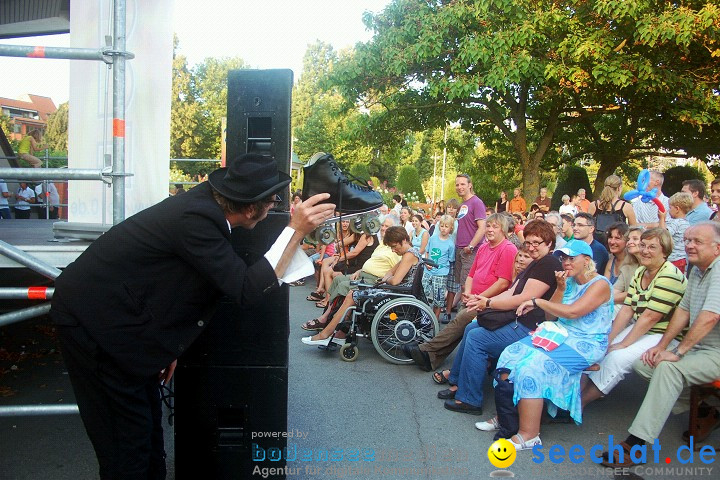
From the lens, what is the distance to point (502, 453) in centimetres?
416

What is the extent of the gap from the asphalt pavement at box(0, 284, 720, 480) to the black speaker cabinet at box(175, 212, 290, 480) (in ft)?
2.51

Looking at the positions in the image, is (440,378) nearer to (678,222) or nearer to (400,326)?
(400,326)

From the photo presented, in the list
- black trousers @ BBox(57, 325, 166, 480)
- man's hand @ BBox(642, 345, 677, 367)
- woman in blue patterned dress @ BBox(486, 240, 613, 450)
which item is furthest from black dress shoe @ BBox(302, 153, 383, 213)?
man's hand @ BBox(642, 345, 677, 367)

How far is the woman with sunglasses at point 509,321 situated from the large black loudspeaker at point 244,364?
233 centimetres

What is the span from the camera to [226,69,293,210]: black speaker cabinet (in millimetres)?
3107

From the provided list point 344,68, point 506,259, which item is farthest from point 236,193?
point 344,68

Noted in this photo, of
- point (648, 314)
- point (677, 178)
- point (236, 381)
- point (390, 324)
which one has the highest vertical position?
point (677, 178)

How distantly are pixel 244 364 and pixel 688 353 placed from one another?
308 cm

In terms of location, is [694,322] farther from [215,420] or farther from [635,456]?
[215,420]


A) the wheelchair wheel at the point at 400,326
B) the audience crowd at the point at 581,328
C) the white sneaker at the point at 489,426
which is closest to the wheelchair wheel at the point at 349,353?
the wheelchair wheel at the point at 400,326

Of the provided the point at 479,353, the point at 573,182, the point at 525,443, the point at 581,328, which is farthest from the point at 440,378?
the point at 573,182

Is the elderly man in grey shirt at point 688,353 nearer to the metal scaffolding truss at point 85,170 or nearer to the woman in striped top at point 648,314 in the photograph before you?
the woman in striped top at point 648,314

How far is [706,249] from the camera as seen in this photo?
13.3ft

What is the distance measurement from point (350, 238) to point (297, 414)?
3.98 meters
